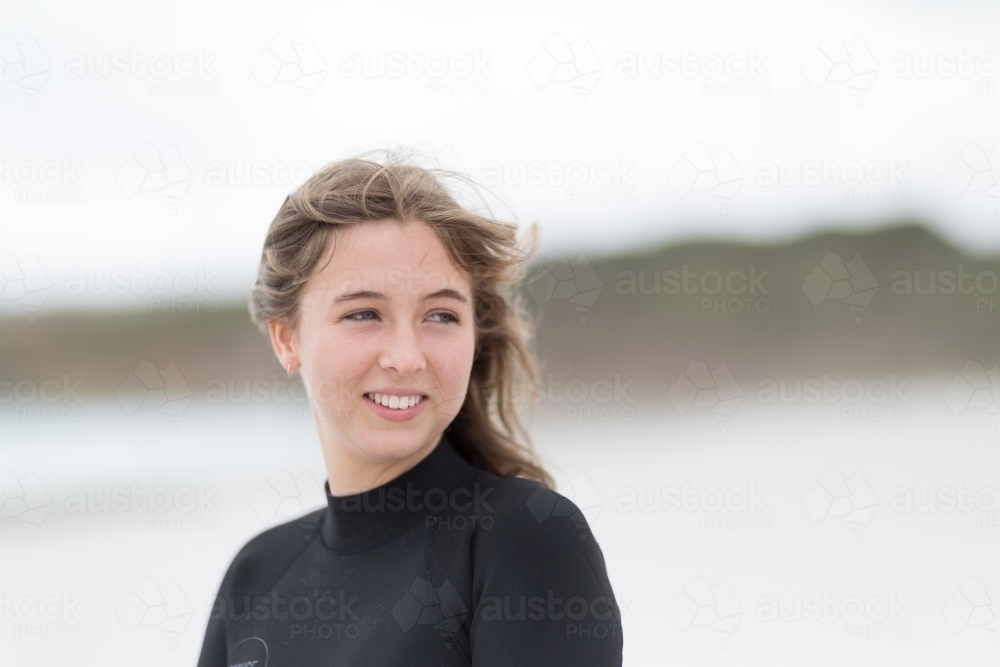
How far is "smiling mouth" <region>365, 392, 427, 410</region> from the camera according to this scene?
140cm

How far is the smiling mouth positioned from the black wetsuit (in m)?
0.20

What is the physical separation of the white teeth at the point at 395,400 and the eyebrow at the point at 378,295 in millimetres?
166

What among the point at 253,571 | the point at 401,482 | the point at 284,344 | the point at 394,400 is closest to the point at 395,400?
the point at 394,400

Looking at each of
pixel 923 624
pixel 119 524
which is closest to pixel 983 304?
pixel 923 624

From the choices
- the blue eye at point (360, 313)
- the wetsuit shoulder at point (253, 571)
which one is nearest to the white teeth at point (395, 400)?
the blue eye at point (360, 313)

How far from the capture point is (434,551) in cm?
139

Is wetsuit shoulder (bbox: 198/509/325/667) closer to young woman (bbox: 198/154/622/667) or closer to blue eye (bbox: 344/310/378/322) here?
young woman (bbox: 198/154/622/667)

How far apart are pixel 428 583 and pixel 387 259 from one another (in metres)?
0.54

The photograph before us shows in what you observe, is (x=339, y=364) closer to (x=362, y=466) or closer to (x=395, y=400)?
(x=395, y=400)

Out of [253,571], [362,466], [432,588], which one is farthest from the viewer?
[253,571]

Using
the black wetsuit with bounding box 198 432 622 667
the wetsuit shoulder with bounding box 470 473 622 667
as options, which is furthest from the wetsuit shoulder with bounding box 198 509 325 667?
the wetsuit shoulder with bounding box 470 473 622 667

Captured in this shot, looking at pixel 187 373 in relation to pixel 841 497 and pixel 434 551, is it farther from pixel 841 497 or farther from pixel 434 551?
pixel 434 551

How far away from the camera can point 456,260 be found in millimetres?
1475

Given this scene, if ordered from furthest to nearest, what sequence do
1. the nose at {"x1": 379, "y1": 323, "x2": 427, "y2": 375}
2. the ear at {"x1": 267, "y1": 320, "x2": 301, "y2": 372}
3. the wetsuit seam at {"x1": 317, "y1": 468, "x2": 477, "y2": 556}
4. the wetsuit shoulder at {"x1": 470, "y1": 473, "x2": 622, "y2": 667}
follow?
the ear at {"x1": 267, "y1": 320, "x2": 301, "y2": 372}, the wetsuit seam at {"x1": 317, "y1": 468, "x2": 477, "y2": 556}, the nose at {"x1": 379, "y1": 323, "x2": 427, "y2": 375}, the wetsuit shoulder at {"x1": 470, "y1": 473, "x2": 622, "y2": 667}
